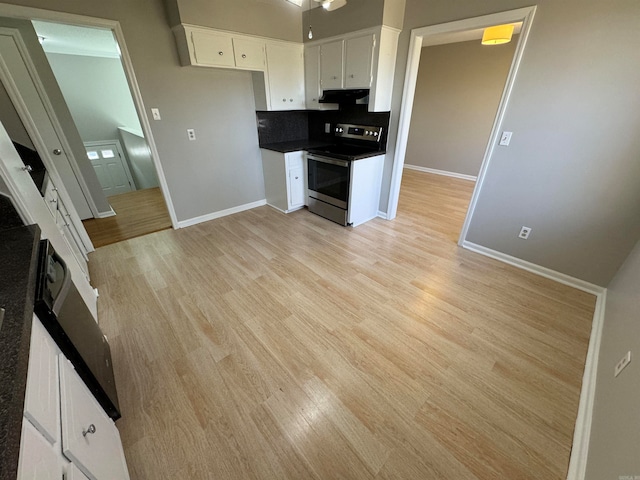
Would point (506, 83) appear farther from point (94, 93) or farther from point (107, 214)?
point (94, 93)

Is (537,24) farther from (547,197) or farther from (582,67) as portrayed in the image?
(547,197)

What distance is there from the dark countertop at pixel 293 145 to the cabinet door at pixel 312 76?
0.46 m

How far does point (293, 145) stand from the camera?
3.50 metres

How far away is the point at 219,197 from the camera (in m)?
3.48

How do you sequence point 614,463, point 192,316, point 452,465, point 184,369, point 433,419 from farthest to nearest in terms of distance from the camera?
point 192,316 → point 184,369 → point 433,419 → point 452,465 → point 614,463

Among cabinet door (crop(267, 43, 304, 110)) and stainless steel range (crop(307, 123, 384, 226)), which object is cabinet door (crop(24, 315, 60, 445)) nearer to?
stainless steel range (crop(307, 123, 384, 226))

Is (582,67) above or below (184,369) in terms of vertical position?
above

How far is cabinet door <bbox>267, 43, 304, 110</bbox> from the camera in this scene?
3.05 m

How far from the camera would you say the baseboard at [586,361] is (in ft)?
3.84

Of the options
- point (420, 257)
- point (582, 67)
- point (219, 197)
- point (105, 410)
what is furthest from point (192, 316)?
point (582, 67)

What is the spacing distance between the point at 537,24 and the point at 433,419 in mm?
2779

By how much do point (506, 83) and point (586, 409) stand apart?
236 cm

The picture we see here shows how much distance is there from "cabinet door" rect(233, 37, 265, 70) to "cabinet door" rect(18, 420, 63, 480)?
325 centimetres

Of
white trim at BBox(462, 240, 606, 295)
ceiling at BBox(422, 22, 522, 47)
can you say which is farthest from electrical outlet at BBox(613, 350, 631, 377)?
ceiling at BBox(422, 22, 522, 47)
